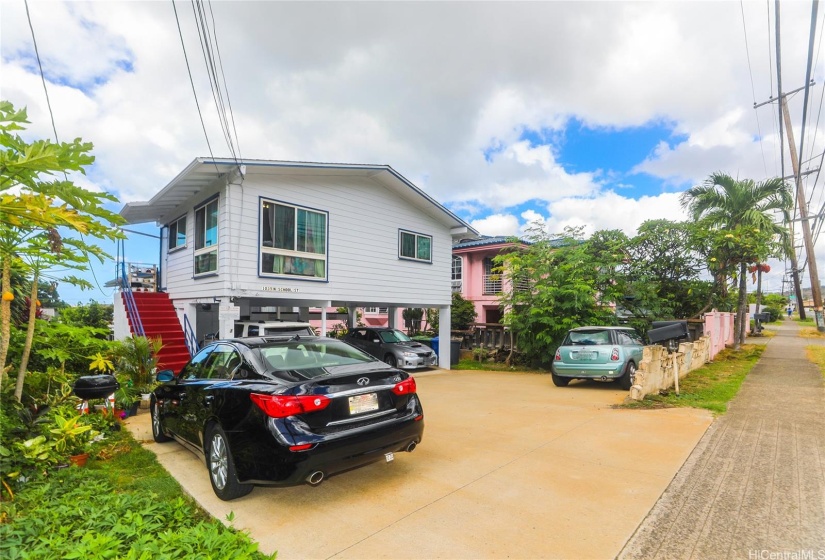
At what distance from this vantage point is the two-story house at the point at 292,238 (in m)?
9.91

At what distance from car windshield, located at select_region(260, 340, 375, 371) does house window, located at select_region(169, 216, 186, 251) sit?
9308mm

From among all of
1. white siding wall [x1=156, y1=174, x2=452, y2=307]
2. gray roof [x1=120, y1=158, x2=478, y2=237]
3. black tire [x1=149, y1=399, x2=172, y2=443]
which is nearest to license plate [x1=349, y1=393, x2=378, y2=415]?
black tire [x1=149, y1=399, x2=172, y2=443]

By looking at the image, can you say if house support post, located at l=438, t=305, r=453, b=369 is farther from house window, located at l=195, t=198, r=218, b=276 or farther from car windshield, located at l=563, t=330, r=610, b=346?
house window, located at l=195, t=198, r=218, b=276

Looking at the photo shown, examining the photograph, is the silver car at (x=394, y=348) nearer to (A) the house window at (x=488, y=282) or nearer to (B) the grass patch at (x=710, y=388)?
(B) the grass patch at (x=710, y=388)

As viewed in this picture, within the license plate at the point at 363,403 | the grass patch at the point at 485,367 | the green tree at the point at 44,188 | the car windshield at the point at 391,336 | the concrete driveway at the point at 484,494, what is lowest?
the grass patch at the point at 485,367

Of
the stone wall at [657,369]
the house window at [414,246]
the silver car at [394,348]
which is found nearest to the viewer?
the stone wall at [657,369]

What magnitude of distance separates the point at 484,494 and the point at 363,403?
138 centimetres

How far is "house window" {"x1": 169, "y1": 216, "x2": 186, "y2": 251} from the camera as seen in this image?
12875 mm

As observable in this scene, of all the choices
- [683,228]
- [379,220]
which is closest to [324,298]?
[379,220]

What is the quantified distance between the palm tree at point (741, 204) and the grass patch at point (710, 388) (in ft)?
13.3

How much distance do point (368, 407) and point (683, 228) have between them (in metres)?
15.3

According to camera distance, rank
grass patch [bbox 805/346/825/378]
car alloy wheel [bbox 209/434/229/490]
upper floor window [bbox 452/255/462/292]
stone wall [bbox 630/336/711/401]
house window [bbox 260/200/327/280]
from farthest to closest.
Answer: upper floor window [bbox 452/255/462/292] < grass patch [bbox 805/346/825/378] < house window [bbox 260/200/327/280] < stone wall [bbox 630/336/711/401] < car alloy wheel [bbox 209/434/229/490]

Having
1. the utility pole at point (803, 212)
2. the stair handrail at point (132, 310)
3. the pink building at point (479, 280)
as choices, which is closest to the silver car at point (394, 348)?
the stair handrail at point (132, 310)

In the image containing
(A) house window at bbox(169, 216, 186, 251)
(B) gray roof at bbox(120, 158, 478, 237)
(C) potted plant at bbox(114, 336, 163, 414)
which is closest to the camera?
(C) potted plant at bbox(114, 336, 163, 414)
